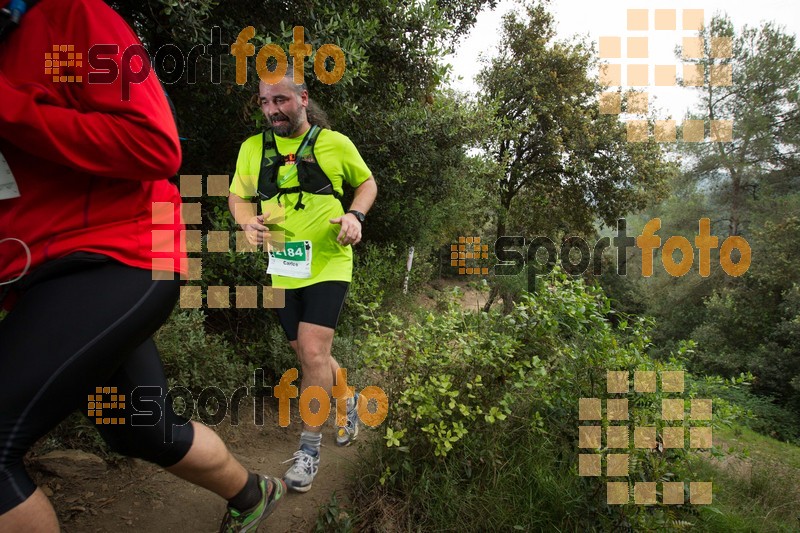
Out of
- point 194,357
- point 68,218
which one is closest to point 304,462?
point 194,357

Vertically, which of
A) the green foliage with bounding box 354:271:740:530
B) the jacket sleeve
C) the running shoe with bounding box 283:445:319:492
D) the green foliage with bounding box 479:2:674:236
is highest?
Answer: the green foliage with bounding box 479:2:674:236

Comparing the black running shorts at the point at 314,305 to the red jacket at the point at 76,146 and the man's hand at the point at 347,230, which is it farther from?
the red jacket at the point at 76,146

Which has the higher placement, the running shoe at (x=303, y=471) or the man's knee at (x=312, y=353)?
the man's knee at (x=312, y=353)

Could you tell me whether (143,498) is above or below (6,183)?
below

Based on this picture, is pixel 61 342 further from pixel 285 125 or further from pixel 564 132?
pixel 564 132

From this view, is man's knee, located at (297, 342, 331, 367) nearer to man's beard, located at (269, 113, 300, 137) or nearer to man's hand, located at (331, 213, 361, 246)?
man's hand, located at (331, 213, 361, 246)

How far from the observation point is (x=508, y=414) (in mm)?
2611

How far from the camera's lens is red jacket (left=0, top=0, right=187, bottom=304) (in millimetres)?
1210

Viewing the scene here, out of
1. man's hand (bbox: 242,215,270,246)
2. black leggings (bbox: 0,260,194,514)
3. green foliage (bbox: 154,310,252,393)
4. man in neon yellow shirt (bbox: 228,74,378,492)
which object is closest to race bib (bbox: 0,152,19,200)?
black leggings (bbox: 0,260,194,514)

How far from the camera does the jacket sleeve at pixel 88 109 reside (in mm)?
1167

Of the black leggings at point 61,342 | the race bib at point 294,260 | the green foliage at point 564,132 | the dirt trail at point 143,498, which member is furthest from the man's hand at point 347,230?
the green foliage at point 564,132

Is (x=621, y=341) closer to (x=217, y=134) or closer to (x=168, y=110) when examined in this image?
(x=168, y=110)

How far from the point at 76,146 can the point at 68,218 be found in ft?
0.73

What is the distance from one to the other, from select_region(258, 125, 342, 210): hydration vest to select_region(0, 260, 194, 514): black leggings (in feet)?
4.67
